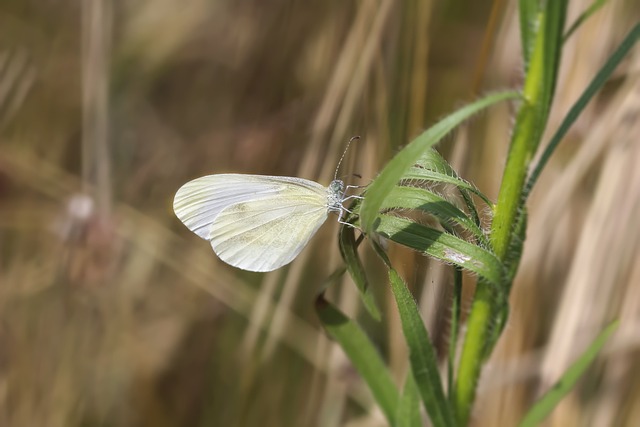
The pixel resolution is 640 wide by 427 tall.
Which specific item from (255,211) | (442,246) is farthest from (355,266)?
(255,211)

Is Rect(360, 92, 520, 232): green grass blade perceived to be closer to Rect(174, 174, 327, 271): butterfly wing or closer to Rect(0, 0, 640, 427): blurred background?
Rect(174, 174, 327, 271): butterfly wing

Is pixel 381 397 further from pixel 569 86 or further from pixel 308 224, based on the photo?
pixel 569 86

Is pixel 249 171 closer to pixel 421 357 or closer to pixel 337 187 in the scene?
pixel 337 187

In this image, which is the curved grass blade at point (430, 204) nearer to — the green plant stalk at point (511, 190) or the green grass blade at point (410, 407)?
the green plant stalk at point (511, 190)

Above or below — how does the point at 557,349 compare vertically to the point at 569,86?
below

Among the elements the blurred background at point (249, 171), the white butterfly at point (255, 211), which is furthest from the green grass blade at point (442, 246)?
the blurred background at point (249, 171)

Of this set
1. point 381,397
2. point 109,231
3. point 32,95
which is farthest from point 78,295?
point 381,397

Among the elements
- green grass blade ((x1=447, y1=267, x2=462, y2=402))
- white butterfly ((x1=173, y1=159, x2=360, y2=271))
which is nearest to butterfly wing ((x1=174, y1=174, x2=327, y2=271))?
white butterfly ((x1=173, y1=159, x2=360, y2=271))
